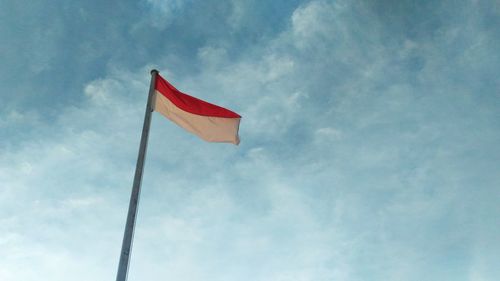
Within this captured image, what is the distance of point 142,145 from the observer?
48.8 ft

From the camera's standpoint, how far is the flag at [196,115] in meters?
17.9

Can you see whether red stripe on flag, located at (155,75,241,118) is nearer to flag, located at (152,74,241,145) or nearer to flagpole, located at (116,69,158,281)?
flag, located at (152,74,241,145)

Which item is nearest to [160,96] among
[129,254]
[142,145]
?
[142,145]

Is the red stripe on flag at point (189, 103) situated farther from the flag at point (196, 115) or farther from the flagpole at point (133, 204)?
the flagpole at point (133, 204)

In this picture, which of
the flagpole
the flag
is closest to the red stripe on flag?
the flag

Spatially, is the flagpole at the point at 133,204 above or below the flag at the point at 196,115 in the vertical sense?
below

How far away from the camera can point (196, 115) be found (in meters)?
18.7

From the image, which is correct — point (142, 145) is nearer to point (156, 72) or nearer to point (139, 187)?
point (139, 187)

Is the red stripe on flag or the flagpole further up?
the red stripe on flag

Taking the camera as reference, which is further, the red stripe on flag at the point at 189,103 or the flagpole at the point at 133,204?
the red stripe on flag at the point at 189,103

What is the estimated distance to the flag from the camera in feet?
58.7

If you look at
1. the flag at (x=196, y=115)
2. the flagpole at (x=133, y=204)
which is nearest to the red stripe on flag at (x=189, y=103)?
the flag at (x=196, y=115)

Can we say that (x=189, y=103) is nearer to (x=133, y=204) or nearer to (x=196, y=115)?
(x=196, y=115)

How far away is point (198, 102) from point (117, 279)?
28.6ft
